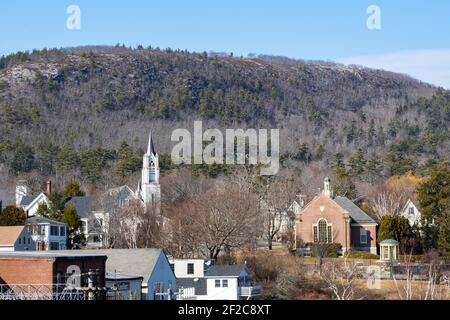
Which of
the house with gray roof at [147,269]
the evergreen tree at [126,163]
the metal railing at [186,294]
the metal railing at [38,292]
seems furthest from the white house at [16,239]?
the evergreen tree at [126,163]

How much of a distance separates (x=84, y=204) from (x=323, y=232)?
23.6m

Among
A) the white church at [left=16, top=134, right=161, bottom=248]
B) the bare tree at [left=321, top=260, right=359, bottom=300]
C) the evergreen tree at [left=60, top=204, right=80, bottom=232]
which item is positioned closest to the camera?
the bare tree at [left=321, top=260, right=359, bottom=300]

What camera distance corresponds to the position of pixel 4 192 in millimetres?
109125

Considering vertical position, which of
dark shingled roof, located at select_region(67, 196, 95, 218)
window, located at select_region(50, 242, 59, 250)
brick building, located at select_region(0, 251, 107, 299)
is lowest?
window, located at select_region(50, 242, 59, 250)

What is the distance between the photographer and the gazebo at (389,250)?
2552 inches

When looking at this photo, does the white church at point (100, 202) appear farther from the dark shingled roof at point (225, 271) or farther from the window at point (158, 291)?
the window at point (158, 291)

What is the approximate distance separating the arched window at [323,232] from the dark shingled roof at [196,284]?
809 inches

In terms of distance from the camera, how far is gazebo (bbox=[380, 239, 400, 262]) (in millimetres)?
64812

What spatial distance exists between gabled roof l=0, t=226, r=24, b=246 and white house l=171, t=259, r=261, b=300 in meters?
14.8

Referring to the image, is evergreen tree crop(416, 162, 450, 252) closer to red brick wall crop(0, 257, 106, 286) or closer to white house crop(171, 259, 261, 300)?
white house crop(171, 259, 261, 300)

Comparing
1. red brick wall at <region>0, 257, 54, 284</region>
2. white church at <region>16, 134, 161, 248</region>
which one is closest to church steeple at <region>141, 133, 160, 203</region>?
white church at <region>16, 134, 161, 248</region>

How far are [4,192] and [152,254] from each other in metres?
64.2
